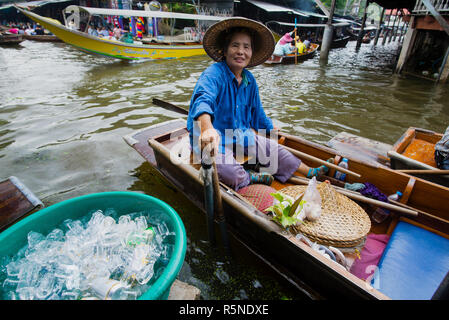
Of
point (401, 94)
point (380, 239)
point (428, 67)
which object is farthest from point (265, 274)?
point (428, 67)

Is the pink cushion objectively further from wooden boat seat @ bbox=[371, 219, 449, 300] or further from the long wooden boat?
wooden boat seat @ bbox=[371, 219, 449, 300]

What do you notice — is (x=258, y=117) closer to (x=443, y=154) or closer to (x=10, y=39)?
(x=443, y=154)

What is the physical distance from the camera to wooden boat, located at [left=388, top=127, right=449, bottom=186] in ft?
8.45

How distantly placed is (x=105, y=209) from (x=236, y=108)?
5.29 ft

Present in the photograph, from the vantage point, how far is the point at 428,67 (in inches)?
404

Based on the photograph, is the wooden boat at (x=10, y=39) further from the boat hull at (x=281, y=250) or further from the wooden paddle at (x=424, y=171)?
the wooden paddle at (x=424, y=171)

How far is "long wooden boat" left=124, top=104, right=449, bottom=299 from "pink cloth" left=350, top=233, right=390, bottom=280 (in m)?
0.06

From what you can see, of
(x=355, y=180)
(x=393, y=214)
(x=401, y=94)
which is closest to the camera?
(x=393, y=214)

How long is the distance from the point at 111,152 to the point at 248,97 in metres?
2.71

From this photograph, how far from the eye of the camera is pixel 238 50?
232 cm

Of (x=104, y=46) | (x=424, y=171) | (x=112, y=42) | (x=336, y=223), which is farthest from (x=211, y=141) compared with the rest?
(x=104, y=46)

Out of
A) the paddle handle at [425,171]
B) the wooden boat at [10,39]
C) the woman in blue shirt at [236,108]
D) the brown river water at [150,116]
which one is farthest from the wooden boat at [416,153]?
the wooden boat at [10,39]

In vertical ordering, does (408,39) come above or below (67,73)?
above
